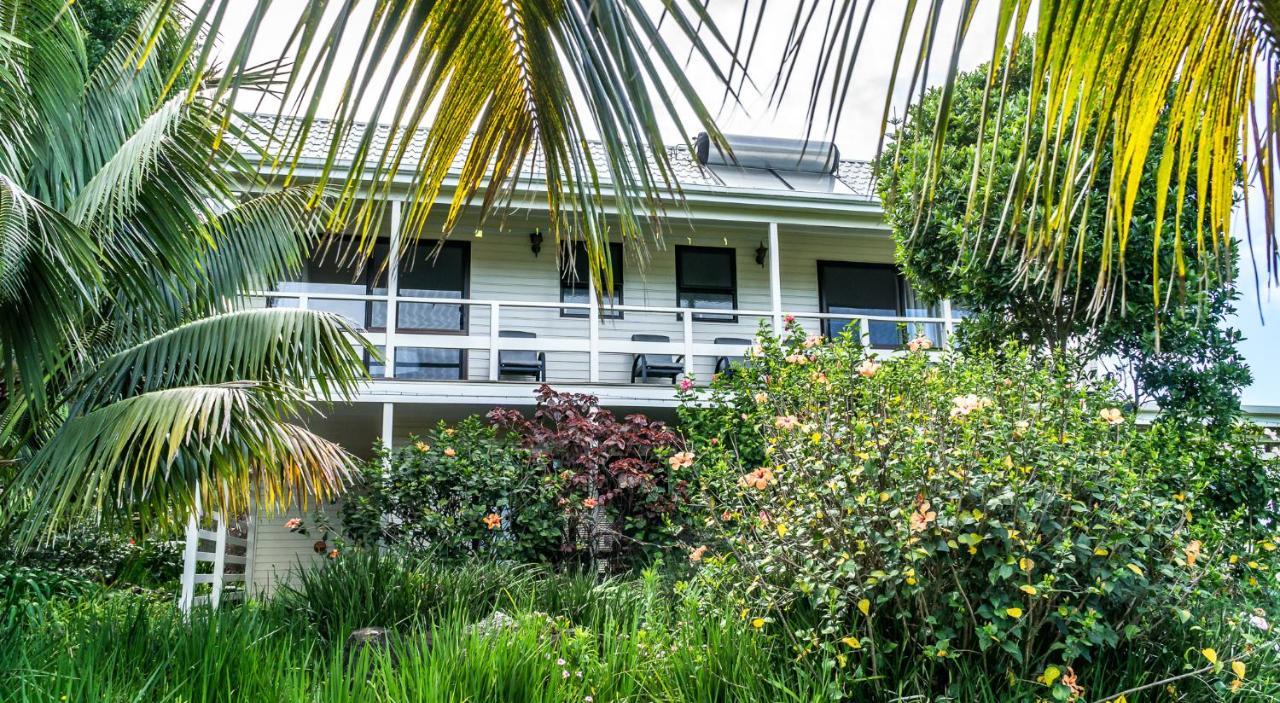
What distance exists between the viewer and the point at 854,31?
4.08ft

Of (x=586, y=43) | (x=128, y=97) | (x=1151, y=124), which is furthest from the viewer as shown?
(x=128, y=97)

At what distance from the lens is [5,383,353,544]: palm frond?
4.89 m

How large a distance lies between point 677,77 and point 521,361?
1130 centimetres

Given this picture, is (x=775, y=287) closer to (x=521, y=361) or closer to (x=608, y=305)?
(x=608, y=305)

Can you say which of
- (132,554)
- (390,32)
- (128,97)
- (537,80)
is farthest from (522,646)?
(132,554)

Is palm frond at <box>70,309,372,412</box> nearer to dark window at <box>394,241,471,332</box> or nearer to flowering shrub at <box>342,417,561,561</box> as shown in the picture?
flowering shrub at <box>342,417,561,561</box>

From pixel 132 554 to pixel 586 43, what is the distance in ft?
41.3

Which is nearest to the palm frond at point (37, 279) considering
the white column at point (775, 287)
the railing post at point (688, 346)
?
the railing post at point (688, 346)

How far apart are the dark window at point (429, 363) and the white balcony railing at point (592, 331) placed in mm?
148

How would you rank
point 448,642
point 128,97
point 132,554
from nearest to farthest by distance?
point 448,642 → point 128,97 → point 132,554

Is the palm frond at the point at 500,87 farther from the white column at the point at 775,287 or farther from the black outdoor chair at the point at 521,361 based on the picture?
the white column at the point at 775,287

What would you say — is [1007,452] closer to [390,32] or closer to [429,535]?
Result: [390,32]

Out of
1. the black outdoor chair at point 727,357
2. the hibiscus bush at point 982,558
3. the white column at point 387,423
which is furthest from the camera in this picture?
the black outdoor chair at point 727,357

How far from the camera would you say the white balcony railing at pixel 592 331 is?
38.9 ft
